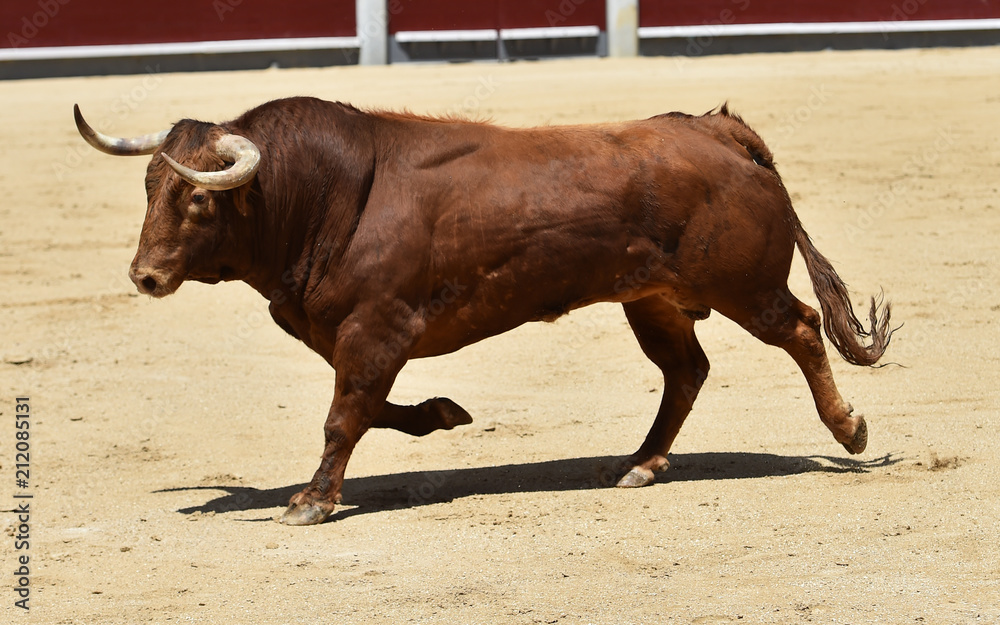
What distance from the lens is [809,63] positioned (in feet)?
46.9

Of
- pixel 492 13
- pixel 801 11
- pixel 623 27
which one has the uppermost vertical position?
pixel 492 13

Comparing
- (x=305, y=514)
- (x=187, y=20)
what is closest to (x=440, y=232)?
(x=305, y=514)

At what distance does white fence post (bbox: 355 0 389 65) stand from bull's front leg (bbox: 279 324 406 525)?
1116 cm

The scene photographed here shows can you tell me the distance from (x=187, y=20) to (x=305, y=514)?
1201cm

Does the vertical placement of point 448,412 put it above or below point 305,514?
above

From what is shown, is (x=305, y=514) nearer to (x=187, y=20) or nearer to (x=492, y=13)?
(x=492, y=13)

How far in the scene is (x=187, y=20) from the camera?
50.9 feet

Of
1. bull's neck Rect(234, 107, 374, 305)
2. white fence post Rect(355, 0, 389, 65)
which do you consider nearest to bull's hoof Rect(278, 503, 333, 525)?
bull's neck Rect(234, 107, 374, 305)

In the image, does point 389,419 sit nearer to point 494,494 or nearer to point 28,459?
point 494,494

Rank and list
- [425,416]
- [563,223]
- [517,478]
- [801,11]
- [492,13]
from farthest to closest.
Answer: [492,13] < [801,11] < [517,478] < [425,416] < [563,223]

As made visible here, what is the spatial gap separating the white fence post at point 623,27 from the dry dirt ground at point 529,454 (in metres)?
4.20

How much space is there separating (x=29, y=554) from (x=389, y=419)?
1.44m

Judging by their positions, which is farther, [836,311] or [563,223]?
[836,311]

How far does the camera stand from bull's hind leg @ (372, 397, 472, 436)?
514cm
